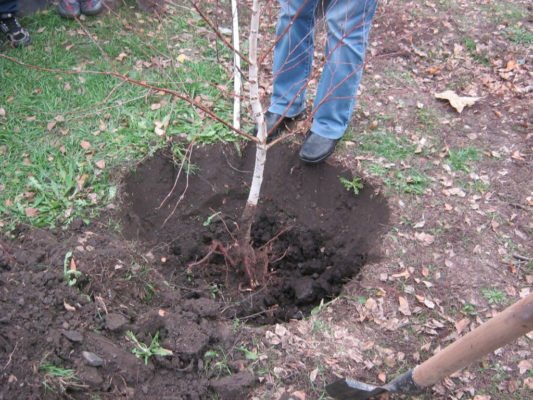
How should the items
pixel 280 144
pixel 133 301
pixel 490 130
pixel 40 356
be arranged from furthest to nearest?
pixel 490 130 → pixel 280 144 → pixel 133 301 → pixel 40 356

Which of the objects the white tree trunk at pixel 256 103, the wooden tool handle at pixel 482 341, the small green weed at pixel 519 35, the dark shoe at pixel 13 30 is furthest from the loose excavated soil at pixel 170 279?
the small green weed at pixel 519 35

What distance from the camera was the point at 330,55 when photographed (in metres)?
3.06

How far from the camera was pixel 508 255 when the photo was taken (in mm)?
2990

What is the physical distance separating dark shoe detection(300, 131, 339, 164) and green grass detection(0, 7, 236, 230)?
547mm

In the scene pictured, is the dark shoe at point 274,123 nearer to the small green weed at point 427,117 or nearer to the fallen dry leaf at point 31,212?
the small green weed at point 427,117

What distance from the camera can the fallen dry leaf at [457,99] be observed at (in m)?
3.98

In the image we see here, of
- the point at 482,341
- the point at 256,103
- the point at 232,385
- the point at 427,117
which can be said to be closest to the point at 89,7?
the point at 256,103

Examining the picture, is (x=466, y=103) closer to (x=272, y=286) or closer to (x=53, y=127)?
(x=272, y=286)

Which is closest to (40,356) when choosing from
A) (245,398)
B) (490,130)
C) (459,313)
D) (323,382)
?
(245,398)

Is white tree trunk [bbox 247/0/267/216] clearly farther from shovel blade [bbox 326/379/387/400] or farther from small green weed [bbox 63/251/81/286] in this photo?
shovel blade [bbox 326/379/387/400]

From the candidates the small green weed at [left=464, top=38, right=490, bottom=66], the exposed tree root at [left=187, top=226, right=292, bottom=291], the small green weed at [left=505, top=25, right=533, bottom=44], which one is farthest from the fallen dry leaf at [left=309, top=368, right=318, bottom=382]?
the small green weed at [left=505, top=25, right=533, bottom=44]

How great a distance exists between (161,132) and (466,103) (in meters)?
2.47

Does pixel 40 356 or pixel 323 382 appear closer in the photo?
pixel 40 356

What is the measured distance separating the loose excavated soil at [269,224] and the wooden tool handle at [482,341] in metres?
0.97
